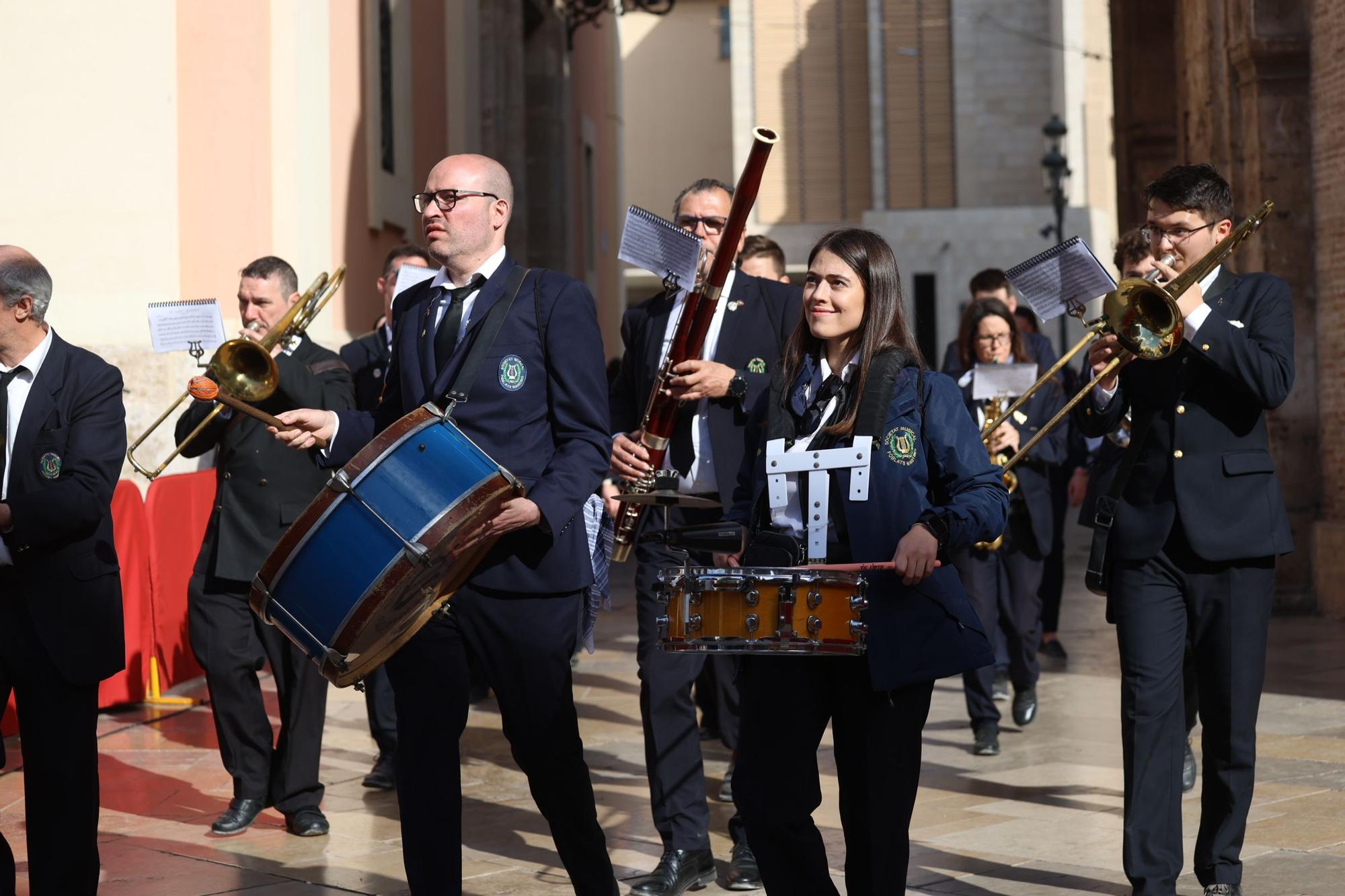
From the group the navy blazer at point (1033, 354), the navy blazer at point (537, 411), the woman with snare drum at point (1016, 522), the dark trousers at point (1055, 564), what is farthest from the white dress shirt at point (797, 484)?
the dark trousers at point (1055, 564)

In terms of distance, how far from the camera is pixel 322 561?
4.71 metres

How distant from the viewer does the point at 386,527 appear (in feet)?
15.3

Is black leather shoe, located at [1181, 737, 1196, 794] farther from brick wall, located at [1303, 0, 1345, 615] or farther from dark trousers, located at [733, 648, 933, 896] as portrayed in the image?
brick wall, located at [1303, 0, 1345, 615]

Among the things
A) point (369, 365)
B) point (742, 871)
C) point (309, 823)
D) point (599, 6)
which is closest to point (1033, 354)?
point (369, 365)

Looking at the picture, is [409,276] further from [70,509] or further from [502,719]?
[502,719]

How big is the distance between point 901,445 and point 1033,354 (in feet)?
19.0

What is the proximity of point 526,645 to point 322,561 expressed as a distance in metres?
0.61

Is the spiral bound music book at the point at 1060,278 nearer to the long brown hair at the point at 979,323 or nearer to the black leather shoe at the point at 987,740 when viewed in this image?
the black leather shoe at the point at 987,740

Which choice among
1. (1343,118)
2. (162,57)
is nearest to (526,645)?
(162,57)

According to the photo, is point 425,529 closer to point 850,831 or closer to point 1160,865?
point 850,831

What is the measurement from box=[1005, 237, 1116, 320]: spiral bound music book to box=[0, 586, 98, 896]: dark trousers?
10.6 feet

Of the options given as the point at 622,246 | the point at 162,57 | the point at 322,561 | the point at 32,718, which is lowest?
the point at 32,718

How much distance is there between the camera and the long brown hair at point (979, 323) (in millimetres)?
9133

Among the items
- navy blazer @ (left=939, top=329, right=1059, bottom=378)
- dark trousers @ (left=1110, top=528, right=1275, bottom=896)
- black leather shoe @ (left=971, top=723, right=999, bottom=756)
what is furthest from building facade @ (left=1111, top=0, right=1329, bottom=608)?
dark trousers @ (left=1110, top=528, right=1275, bottom=896)
